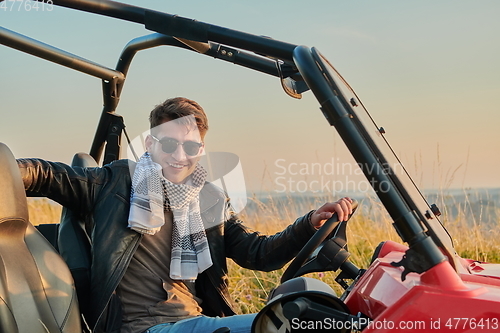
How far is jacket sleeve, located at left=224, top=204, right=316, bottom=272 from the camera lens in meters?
2.67

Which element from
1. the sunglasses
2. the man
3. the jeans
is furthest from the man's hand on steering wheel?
the sunglasses

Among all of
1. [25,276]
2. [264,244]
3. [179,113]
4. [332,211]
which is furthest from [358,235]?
[25,276]

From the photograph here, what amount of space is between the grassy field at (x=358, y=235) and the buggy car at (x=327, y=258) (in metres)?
2.04

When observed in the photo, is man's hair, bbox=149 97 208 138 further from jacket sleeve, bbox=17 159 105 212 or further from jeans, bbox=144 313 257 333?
jeans, bbox=144 313 257 333

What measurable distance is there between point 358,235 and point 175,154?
2508 millimetres

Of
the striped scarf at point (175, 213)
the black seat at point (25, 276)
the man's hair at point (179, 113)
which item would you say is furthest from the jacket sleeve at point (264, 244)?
the black seat at point (25, 276)

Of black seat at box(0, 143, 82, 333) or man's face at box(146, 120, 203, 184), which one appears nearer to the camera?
black seat at box(0, 143, 82, 333)

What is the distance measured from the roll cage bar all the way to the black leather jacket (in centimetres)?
63

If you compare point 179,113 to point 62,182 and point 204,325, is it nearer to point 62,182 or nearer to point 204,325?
point 62,182

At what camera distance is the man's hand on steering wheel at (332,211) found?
2393mm

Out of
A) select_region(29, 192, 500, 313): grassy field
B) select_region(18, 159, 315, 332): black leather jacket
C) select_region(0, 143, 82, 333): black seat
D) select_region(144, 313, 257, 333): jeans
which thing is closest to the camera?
select_region(0, 143, 82, 333): black seat

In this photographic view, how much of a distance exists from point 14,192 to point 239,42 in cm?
98

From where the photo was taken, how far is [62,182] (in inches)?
97.9

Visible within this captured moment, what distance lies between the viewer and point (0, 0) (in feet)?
7.14
